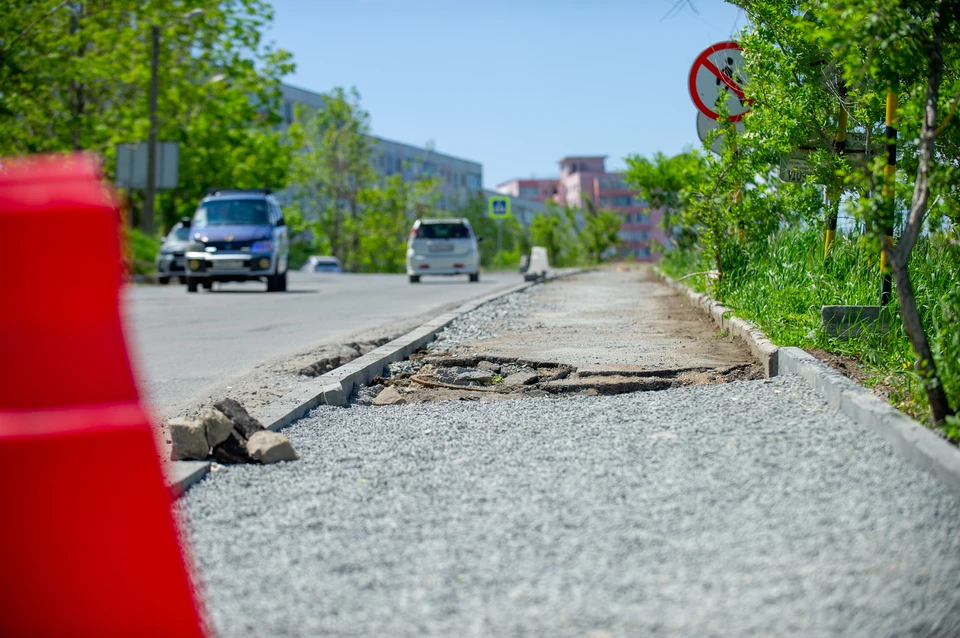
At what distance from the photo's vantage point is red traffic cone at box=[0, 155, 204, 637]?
2.06 m

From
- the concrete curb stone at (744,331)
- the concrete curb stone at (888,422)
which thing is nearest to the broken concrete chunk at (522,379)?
the concrete curb stone at (744,331)

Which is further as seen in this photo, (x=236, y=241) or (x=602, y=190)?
(x=602, y=190)

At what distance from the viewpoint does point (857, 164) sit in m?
8.39

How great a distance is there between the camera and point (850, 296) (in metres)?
6.93

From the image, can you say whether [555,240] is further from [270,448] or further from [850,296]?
[270,448]

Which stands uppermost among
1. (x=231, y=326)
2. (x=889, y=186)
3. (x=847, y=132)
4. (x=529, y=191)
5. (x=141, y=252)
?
(x=529, y=191)

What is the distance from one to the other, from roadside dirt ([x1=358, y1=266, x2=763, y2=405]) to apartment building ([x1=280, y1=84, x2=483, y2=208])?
6002cm

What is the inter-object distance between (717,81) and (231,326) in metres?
6.33

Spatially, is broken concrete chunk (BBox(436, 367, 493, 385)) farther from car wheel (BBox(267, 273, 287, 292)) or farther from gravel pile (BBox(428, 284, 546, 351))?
car wheel (BBox(267, 273, 287, 292))

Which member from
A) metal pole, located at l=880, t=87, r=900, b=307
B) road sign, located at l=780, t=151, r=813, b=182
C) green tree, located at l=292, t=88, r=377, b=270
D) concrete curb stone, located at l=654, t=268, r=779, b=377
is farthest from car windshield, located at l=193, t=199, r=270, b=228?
green tree, located at l=292, t=88, r=377, b=270

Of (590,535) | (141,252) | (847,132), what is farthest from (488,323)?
(141,252)

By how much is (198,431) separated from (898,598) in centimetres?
275

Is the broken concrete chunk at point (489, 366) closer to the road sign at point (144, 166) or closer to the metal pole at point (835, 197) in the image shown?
the metal pole at point (835, 197)

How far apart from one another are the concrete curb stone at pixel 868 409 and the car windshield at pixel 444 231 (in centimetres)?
2071
